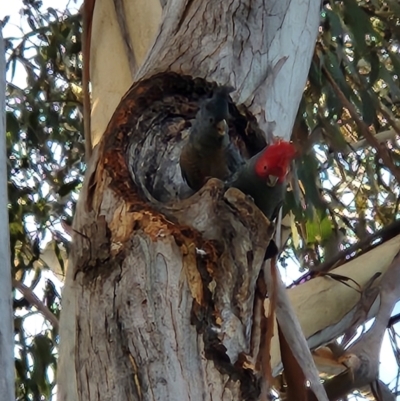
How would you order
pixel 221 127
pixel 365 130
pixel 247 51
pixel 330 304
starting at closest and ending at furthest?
pixel 221 127 → pixel 247 51 → pixel 330 304 → pixel 365 130

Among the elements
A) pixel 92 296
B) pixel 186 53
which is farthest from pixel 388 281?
pixel 92 296

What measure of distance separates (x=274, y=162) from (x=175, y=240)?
139 millimetres

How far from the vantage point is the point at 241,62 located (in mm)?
1029

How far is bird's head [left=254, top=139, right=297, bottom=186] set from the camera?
822mm

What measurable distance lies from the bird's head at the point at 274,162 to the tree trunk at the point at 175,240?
35 mm

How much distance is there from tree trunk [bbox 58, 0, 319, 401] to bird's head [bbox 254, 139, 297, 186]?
35 mm

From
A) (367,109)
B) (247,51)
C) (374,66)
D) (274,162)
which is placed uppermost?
(374,66)

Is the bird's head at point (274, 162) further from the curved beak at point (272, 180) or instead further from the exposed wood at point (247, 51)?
the exposed wood at point (247, 51)

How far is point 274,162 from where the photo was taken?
2.70 ft

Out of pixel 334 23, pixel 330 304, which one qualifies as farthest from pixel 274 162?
pixel 334 23

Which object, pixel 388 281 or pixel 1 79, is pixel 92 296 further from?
pixel 388 281

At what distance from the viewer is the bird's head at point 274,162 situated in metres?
0.82

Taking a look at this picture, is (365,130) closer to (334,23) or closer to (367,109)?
(367,109)

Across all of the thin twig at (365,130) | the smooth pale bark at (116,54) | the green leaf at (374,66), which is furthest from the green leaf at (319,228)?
the smooth pale bark at (116,54)
